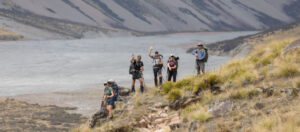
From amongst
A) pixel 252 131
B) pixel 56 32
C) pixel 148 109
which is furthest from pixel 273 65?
pixel 56 32

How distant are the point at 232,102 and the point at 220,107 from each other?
1.27 ft

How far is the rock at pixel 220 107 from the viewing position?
9288mm

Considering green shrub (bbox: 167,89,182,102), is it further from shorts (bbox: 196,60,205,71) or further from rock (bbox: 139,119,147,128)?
shorts (bbox: 196,60,205,71)

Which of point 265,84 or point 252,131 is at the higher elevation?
point 265,84

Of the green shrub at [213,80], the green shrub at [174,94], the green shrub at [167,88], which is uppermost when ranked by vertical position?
the green shrub at [213,80]

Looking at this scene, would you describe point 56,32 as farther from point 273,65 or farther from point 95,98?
point 273,65

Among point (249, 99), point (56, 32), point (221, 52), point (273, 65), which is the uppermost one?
point (56, 32)

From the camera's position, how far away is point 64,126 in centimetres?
3191

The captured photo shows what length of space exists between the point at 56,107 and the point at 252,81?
1351 inches

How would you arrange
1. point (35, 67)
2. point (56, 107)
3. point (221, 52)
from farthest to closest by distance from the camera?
point (221, 52)
point (35, 67)
point (56, 107)

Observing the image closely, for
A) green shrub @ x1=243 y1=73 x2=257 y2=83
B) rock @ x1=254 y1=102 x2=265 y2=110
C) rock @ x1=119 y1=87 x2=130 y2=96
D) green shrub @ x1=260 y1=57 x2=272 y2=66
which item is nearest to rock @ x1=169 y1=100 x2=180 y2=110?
green shrub @ x1=243 y1=73 x2=257 y2=83

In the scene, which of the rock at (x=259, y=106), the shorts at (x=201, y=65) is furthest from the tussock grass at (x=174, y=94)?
the rock at (x=259, y=106)

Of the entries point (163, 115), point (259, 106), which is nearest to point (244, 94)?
point (259, 106)

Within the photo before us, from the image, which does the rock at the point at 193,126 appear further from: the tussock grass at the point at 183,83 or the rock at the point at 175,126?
the tussock grass at the point at 183,83
